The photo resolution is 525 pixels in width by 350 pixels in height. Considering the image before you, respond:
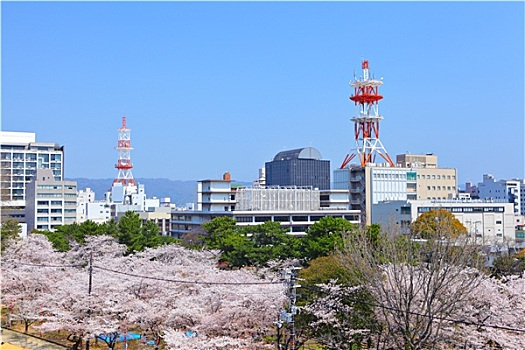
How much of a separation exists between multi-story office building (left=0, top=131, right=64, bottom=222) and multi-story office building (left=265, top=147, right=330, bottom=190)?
30698 mm

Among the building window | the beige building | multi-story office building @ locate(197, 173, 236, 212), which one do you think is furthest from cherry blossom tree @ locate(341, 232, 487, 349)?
the beige building

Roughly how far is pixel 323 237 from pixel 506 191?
75.0 m

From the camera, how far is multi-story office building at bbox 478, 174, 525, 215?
91938mm

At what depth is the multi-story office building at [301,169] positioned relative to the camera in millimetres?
77750

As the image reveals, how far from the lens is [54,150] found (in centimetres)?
8594

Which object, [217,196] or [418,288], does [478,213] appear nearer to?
[217,196]

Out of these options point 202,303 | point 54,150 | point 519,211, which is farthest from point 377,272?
point 519,211

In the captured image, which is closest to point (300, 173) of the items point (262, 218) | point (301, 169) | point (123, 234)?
point (301, 169)

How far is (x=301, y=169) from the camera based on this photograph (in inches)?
3088

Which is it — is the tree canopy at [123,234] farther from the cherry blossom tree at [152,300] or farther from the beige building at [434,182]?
the beige building at [434,182]

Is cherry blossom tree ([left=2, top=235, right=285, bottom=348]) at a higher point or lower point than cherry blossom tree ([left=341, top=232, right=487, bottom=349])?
lower

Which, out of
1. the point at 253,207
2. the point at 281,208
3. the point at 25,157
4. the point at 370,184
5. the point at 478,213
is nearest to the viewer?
the point at 253,207

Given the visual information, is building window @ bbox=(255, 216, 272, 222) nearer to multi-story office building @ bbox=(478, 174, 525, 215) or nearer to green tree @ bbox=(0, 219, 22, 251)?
green tree @ bbox=(0, 219, 22, 251)

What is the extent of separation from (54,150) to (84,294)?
235ft
